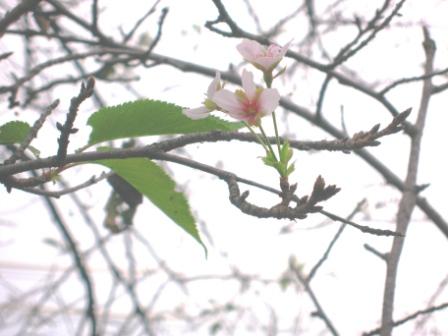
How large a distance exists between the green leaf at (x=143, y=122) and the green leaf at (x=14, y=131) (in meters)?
0.09

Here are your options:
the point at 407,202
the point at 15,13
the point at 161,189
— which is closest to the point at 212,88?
the point at 161,189

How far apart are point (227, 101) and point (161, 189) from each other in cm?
13

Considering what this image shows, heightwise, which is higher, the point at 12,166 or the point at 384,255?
the point at 384,255

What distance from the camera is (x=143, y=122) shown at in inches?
22.6

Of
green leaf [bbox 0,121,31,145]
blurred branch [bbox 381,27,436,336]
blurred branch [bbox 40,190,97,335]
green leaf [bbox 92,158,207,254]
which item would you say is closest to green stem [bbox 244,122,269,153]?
green leaf [bbox 92,158,207,254]

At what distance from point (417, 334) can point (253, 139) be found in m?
2.06

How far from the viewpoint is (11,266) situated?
364cm

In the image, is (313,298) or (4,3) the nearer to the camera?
(313,298)

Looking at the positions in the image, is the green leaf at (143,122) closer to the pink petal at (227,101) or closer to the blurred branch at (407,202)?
the pink petal at (227,101)

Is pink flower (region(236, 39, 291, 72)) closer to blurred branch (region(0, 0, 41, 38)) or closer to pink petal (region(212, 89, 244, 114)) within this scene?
pink petal (region(212, 89, 244, 114))

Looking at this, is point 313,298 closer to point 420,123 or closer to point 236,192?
point 420,123

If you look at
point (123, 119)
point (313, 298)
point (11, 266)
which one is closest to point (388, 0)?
point (313, 298)

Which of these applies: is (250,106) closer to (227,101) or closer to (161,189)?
(227,101)

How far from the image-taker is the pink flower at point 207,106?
1.82ft
